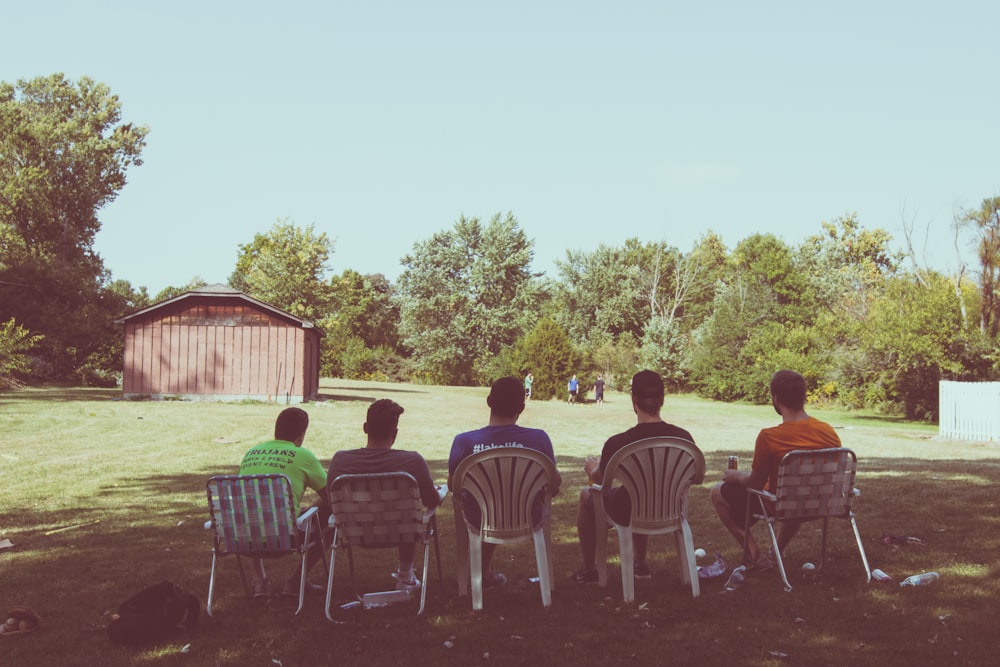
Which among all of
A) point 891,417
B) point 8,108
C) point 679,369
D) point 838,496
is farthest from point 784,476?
point 8,108

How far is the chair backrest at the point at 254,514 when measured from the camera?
16.9 ft

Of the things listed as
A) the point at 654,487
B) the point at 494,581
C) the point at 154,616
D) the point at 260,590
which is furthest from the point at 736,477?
the point at 154,616

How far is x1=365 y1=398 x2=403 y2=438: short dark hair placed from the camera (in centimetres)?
534

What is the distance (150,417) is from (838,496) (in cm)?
2218

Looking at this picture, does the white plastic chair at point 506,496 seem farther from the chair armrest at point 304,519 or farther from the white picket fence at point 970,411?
the white picket fence at point 970,411

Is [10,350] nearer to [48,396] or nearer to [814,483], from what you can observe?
[48,396]

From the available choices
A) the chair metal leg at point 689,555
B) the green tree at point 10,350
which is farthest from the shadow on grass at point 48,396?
the chair metal leg at point 689,555

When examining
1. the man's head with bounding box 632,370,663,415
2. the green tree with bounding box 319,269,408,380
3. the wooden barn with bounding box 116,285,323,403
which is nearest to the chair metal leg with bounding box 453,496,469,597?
the man's head with bounding box 632,370,663,415

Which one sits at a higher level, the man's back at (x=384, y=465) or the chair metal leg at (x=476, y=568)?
the man's back at (x=384, y=465)

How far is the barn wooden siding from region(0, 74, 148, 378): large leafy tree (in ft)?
44.7

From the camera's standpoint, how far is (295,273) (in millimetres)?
51656

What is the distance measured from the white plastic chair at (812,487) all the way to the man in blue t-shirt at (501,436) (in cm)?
143

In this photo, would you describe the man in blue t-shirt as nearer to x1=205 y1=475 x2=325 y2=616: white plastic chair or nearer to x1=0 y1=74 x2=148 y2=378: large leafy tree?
x1=205 y1=475 x2=325 y2=616: white plastic chair

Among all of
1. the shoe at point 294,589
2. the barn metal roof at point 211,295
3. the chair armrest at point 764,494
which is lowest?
the shoe at point 294,589
